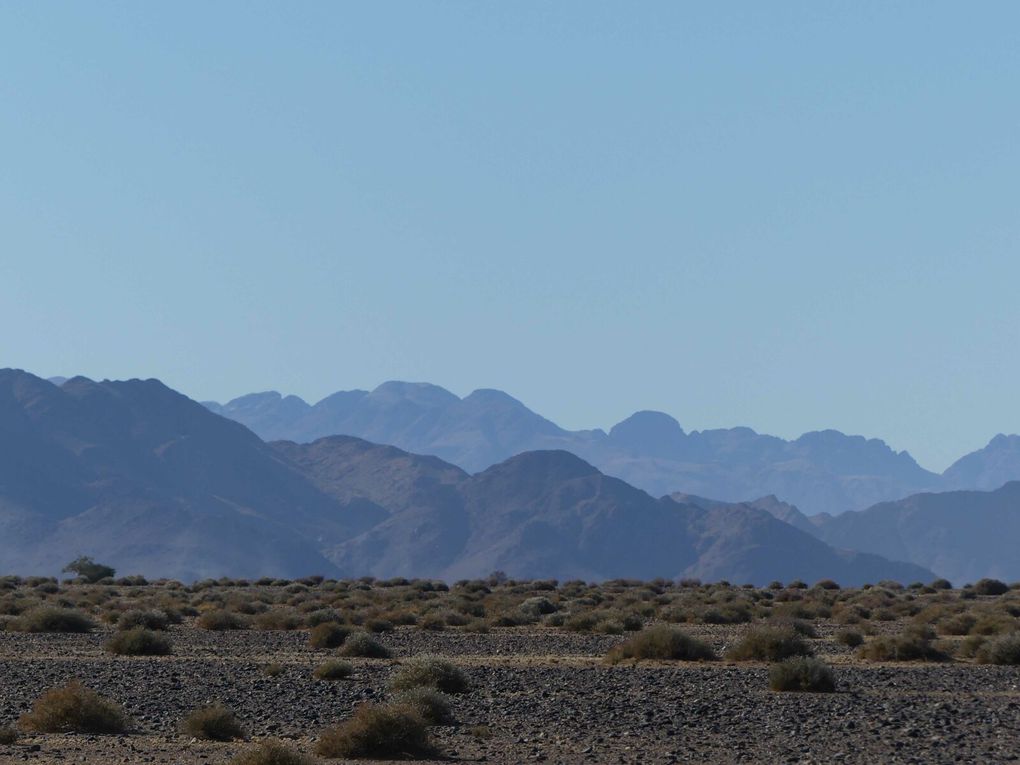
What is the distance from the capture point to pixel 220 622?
1773 inches

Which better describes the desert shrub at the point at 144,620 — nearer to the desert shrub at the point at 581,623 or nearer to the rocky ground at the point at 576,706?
the rocky ground at the point at 576,706

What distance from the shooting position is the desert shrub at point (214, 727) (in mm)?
22578

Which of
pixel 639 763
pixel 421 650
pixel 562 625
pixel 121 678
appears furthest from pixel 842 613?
pixel 639 763

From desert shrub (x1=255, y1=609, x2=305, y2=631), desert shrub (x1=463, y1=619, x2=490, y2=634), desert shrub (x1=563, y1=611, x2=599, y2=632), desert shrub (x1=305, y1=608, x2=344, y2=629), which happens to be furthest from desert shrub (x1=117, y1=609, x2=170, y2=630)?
desert shrub (x1=563, y1=611, x2=599, y2=632)

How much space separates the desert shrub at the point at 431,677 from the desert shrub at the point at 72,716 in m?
5.27

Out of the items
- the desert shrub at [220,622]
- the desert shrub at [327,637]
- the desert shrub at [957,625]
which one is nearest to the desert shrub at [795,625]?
the desert shrub at [957,625]

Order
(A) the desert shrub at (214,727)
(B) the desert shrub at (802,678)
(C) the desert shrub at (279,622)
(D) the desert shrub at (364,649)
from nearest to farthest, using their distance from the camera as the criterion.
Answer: (A) the desert shrub at (214,727), (B) the desert shrub at (802,678), (D) the desert shrub at (364,649), (C) the desert shrub at (279,622)

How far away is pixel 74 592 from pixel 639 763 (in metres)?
48.6

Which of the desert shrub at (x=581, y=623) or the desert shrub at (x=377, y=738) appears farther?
the desert shrub at (x=581, y=623)

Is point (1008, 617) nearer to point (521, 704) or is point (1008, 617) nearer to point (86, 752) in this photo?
point (521, 704)

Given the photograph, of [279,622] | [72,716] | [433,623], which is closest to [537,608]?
[433,623]

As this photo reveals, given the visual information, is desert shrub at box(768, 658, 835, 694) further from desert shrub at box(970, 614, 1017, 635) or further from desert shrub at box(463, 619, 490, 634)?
desert shrub at box(463, 619, 490, 634)

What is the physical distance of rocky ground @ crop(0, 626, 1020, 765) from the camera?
2191 cm

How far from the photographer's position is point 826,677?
28.4 m
